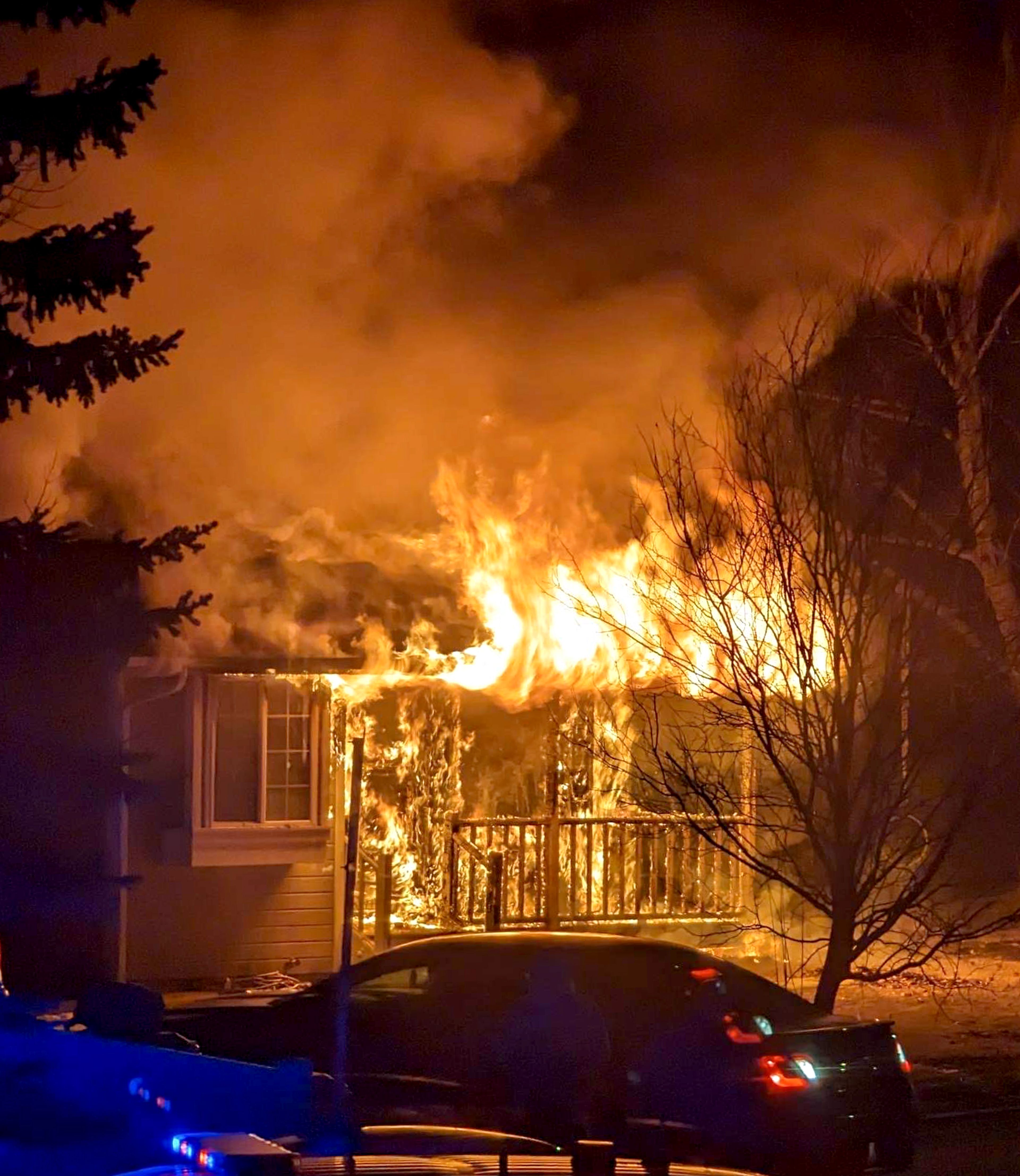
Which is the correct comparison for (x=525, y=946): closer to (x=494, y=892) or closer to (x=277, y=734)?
(x=494, y=892)

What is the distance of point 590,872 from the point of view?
46.9 feet

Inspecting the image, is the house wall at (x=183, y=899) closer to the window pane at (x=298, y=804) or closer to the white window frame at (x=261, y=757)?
the white window frame at (x=261, y=757)

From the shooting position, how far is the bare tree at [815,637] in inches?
392

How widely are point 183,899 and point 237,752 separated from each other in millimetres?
1358

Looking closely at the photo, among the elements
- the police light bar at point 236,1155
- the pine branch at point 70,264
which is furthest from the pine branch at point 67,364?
the police light bar at point 236,1155

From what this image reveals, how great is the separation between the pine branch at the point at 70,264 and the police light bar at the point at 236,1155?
6.83 metres

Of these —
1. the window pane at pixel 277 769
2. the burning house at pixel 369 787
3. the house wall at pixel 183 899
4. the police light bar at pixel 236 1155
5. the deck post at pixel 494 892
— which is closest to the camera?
the police light bar at pixel 236 1155

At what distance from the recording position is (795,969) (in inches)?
555

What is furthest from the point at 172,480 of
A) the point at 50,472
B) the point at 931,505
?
the point at 931,505

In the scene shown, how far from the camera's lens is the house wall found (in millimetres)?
13789

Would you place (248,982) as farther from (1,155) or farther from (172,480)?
(1,155)

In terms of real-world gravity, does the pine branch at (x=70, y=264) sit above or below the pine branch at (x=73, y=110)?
below

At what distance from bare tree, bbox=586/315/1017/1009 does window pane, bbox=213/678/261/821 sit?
3884 mm

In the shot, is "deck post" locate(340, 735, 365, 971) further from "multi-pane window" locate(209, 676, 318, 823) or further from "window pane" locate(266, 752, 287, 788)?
"window pane" locate(266, 752, 287, 788)
